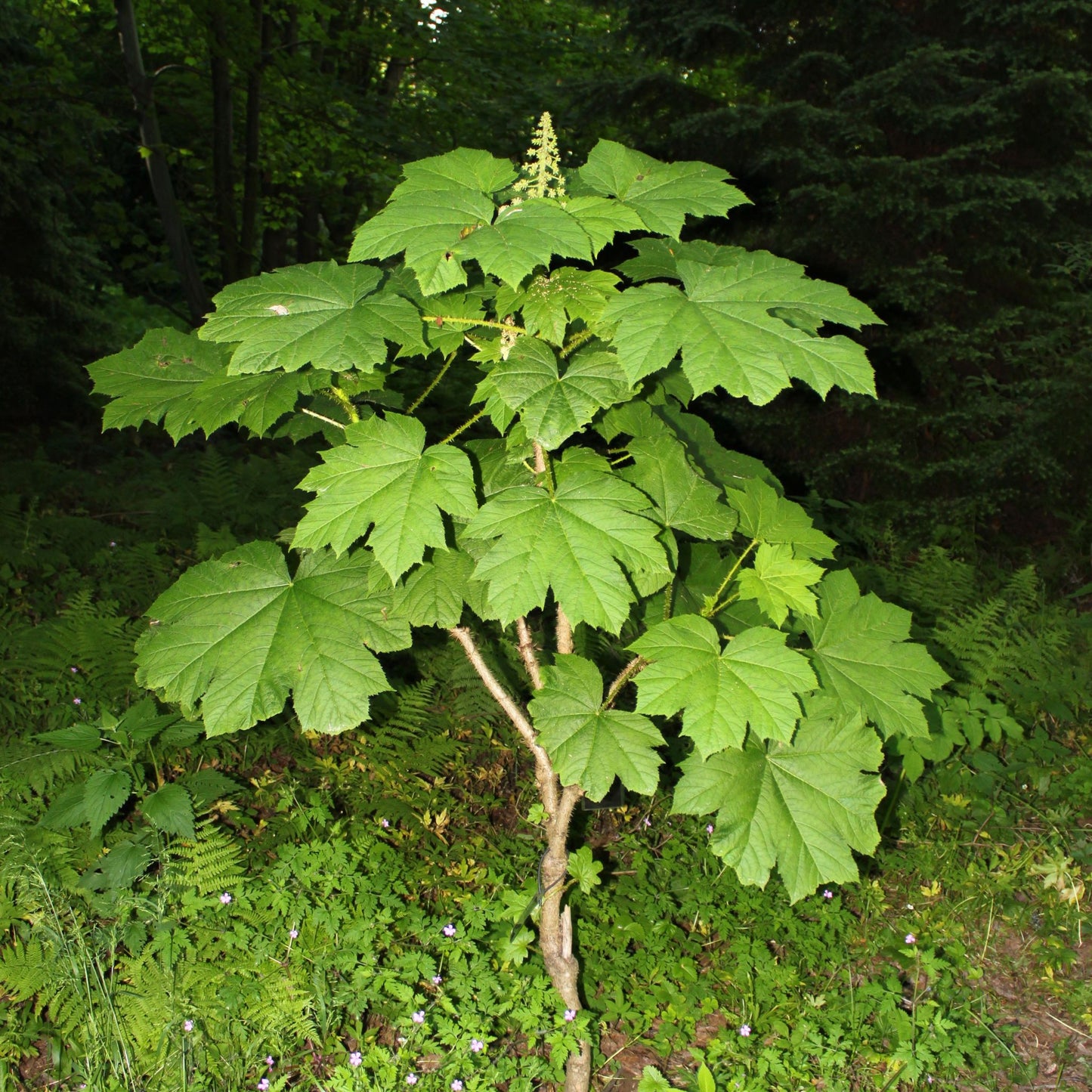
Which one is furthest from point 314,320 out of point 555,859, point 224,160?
point 224,160

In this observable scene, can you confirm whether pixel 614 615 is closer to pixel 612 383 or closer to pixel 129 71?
pixel 612 383

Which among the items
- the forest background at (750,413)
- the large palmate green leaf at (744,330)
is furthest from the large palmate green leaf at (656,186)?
the forest background at (750,413)

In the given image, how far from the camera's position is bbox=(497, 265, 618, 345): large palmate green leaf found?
156cm

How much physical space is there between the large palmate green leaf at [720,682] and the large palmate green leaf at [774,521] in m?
0.29

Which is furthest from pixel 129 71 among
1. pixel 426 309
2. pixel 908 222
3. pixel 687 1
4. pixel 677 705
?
pixel 677 705

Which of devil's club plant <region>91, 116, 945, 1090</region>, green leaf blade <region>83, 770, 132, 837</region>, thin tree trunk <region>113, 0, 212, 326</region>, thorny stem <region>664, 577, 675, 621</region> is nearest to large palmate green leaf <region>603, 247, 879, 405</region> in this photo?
devil's club plant <region>91, 116, 945, 1090</region>

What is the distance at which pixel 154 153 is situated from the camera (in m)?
5.93

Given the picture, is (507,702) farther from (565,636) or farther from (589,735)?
(589,735)

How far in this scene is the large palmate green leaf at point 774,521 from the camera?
189 cm

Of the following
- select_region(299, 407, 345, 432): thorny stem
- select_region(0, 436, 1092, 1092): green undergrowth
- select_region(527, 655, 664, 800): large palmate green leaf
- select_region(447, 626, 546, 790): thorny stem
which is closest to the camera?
select_region(527, 655, 664, 800): large palmate green leaf

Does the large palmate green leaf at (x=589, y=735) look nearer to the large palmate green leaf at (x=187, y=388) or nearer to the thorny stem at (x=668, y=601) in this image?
the thorny stem at (x=668, y=601)

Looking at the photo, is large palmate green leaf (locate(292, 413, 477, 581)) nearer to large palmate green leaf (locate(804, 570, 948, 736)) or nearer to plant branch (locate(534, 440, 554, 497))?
plant branch (locate(534, 440, 554, 497))

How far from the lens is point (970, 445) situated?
17.5 feet

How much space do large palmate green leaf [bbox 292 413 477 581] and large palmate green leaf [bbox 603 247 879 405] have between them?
40 centimetres
